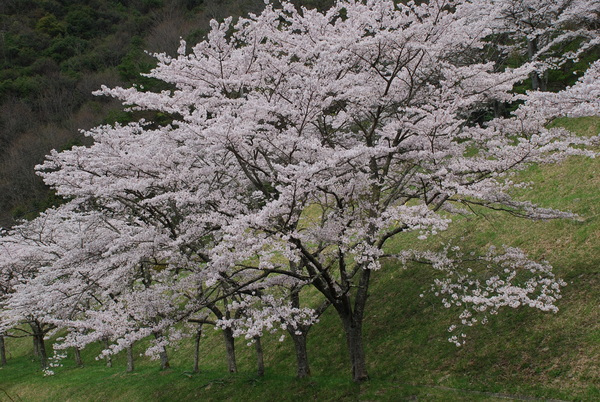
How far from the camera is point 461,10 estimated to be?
858 centimetres

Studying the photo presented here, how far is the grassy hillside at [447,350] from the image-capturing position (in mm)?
7465

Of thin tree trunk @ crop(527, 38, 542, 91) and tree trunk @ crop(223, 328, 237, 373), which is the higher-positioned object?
thin tree trunk @ crop(527, 38, 542, 91)

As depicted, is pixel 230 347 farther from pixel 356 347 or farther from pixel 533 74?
pixel 533 74

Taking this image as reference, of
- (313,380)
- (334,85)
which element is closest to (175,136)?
(334,85)

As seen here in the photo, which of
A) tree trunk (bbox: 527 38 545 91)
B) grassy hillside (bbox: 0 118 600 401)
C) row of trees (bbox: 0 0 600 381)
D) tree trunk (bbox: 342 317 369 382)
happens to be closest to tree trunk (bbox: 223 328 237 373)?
grassy hillside (bbox: 0 118 600 401)

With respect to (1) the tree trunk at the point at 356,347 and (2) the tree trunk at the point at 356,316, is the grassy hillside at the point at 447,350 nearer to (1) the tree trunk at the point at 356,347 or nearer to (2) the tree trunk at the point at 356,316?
(1) the tree trunk at the point at 356,347

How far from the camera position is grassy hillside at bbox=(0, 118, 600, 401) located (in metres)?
7.46

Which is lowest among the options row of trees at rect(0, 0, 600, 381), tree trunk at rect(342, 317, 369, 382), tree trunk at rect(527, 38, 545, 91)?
tree trunk at rect(342, 317, 369, 382)

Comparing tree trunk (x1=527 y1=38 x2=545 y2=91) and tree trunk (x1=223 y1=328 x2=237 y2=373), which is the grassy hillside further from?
tree trunk (x1=527 y1=38 x2=545 y2=91)

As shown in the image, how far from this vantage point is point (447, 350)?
9.08 meters

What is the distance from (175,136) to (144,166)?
1.14 meters

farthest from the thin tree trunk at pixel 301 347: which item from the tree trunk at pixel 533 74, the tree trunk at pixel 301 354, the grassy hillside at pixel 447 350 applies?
the tree trunk at pixel 533 74

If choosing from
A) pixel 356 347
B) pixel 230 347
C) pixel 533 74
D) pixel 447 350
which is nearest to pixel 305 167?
pixel 356 347

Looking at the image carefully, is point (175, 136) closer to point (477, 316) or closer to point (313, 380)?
point (313, 380)
